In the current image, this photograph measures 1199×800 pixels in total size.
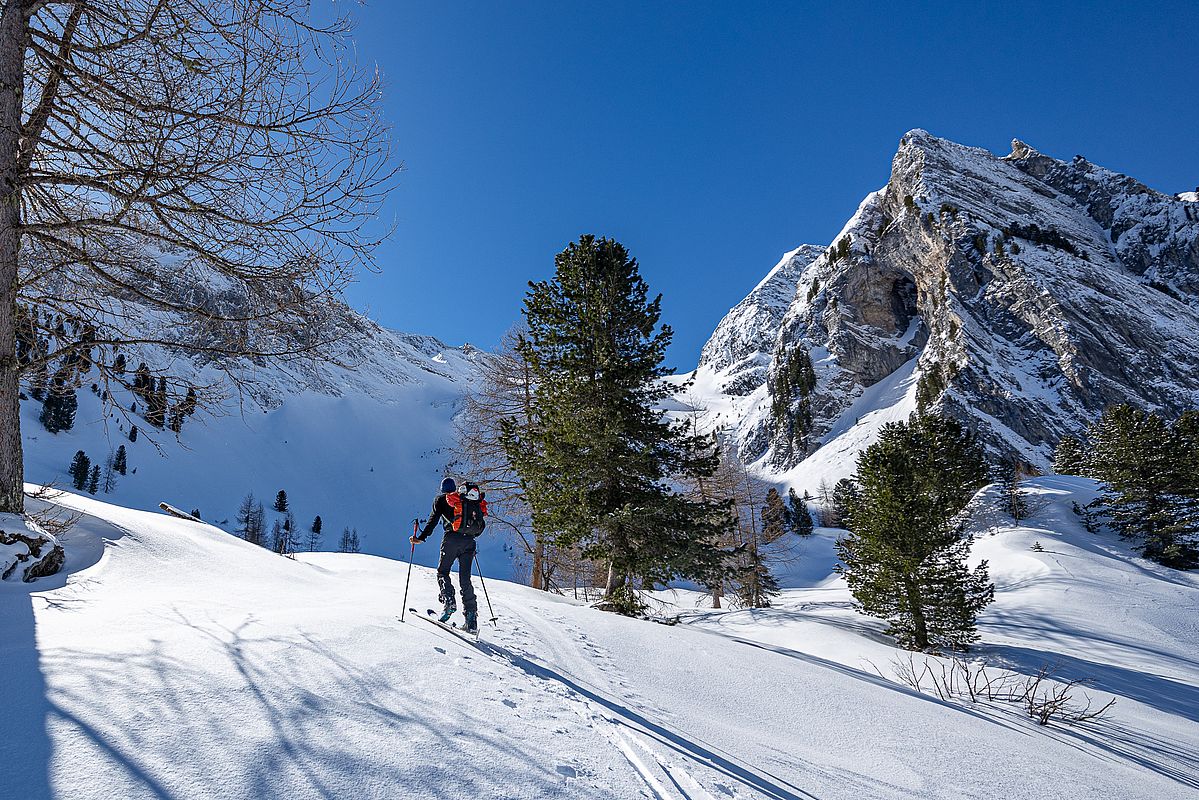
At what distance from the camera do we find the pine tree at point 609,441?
35.2 ft

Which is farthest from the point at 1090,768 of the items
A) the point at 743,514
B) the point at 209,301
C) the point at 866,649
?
the point at 743,514

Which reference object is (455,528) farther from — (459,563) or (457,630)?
(457,630)

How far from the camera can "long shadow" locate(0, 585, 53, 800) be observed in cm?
177

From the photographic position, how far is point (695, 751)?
3.13 meters

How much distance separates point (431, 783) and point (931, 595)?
1454cm

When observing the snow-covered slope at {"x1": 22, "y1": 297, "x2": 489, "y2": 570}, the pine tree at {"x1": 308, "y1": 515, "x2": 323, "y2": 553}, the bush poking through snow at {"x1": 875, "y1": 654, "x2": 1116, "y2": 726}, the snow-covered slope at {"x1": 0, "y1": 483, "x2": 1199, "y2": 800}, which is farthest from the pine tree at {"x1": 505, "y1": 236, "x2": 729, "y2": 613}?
the pine tree at {"x1": 308, "y1": 515, "x2": 323, "y2": 553}

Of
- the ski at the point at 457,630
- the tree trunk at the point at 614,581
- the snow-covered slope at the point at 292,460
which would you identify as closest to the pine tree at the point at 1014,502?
the tree trunk at the point at 614,581

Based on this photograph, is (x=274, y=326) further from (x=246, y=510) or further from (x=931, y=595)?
(x=246, y=510)

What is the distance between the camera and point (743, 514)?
73.7ft

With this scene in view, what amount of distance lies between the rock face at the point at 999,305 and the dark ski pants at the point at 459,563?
74.1 metres

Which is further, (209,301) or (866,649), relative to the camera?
(866,649)

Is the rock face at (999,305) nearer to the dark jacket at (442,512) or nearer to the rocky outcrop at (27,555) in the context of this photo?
the dark jacket at (442,512)

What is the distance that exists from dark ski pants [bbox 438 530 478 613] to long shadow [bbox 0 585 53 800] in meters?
3.38

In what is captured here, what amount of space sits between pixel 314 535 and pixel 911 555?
11403cm
